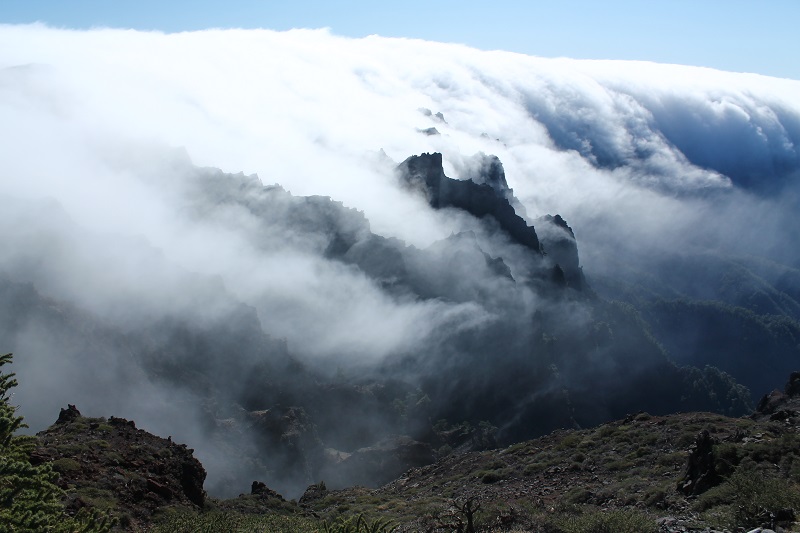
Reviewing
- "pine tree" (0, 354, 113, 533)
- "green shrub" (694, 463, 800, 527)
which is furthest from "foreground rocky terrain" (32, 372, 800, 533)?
"pine tree" (0, 354, 113, 533)

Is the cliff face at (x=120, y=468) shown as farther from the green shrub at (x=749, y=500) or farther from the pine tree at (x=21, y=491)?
the green shrub at (x=749, y=500)

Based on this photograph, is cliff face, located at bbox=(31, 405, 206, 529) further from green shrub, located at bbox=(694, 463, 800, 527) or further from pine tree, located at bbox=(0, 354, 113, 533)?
green shrub, located at bbox=(694, 463, 800, 527)

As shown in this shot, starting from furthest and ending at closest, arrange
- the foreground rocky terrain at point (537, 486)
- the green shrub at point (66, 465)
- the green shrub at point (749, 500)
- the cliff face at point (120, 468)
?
1. the green shrub at point (66, 465)
2. the cliff face at point (120, 468)
3. the foreground rocky terrain at point (537, 486)
4. the green shrub at point (749, 500)

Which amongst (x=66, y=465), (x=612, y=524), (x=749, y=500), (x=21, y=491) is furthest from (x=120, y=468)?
(x=749, y=500)

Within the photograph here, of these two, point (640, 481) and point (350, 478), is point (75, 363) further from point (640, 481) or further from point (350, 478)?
point (640, 481)

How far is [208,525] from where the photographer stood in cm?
2823

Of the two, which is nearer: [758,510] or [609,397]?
[758,510]

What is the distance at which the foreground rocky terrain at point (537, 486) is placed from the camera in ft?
91.5

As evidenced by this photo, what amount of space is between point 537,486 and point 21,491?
36211 millimetres

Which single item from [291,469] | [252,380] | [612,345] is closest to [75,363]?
[252,380]

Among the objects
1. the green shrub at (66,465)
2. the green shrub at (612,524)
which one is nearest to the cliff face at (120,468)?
the green shrub at (66,465)

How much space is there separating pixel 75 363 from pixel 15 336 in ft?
35.0

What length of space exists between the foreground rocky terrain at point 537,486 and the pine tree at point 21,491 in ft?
23.6

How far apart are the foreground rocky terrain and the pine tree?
23.6 feet
